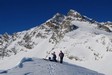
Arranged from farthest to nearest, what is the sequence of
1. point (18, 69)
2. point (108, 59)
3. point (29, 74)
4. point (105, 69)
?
point (108, 59) → point (105, 69) → point (18, 69) → point (29, 74)

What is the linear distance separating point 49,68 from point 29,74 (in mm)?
4324

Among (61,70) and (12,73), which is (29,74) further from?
(61,70)

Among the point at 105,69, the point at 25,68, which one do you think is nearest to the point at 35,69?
the point at 25,68

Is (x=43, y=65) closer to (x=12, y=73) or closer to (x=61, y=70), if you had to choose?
(x=61, y=70)

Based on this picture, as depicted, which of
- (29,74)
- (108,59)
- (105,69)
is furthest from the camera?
(108,59)

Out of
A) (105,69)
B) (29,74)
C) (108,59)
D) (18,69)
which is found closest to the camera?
(29,74)

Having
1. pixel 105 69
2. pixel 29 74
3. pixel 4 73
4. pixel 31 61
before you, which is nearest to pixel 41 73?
pixel 29 74

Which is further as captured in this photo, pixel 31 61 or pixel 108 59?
pixel 108 59

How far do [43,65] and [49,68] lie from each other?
1626mm

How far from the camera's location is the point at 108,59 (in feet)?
645

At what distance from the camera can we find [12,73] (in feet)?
120

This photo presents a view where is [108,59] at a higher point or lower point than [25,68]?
higher

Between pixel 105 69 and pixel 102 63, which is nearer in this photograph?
A: pixel 105 69

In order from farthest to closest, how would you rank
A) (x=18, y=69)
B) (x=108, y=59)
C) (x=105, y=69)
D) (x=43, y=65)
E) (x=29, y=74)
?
1. (x=108, y=59)
2. (x=105, y=69)
3. (x=43, y=65)
4. (x=18, y=69)
5. (x=29, y=74)
